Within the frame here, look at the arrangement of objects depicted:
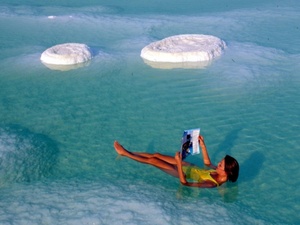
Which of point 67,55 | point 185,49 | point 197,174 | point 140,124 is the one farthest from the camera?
point 185,49

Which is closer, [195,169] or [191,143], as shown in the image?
[191,143]

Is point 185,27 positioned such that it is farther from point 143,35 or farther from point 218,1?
point 218,1

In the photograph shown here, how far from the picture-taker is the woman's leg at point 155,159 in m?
4.70

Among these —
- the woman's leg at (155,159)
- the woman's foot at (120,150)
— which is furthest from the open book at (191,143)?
the woman's foot at (120,150)

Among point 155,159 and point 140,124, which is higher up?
point 155,159

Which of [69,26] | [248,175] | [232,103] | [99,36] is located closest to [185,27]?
[99,36]

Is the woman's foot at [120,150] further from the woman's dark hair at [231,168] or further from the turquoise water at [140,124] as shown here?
the woman's dark hair at [231,168]

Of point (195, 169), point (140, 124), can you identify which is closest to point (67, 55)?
point (140, 124)

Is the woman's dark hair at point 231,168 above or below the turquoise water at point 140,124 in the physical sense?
above

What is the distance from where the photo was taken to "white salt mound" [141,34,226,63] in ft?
27.3

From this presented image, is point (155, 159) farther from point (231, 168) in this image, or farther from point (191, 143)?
point (231, 168)

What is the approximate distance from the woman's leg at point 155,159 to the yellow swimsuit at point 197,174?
0.15 metres

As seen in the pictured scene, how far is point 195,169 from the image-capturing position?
4.52 meters

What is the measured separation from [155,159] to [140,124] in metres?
1.31
